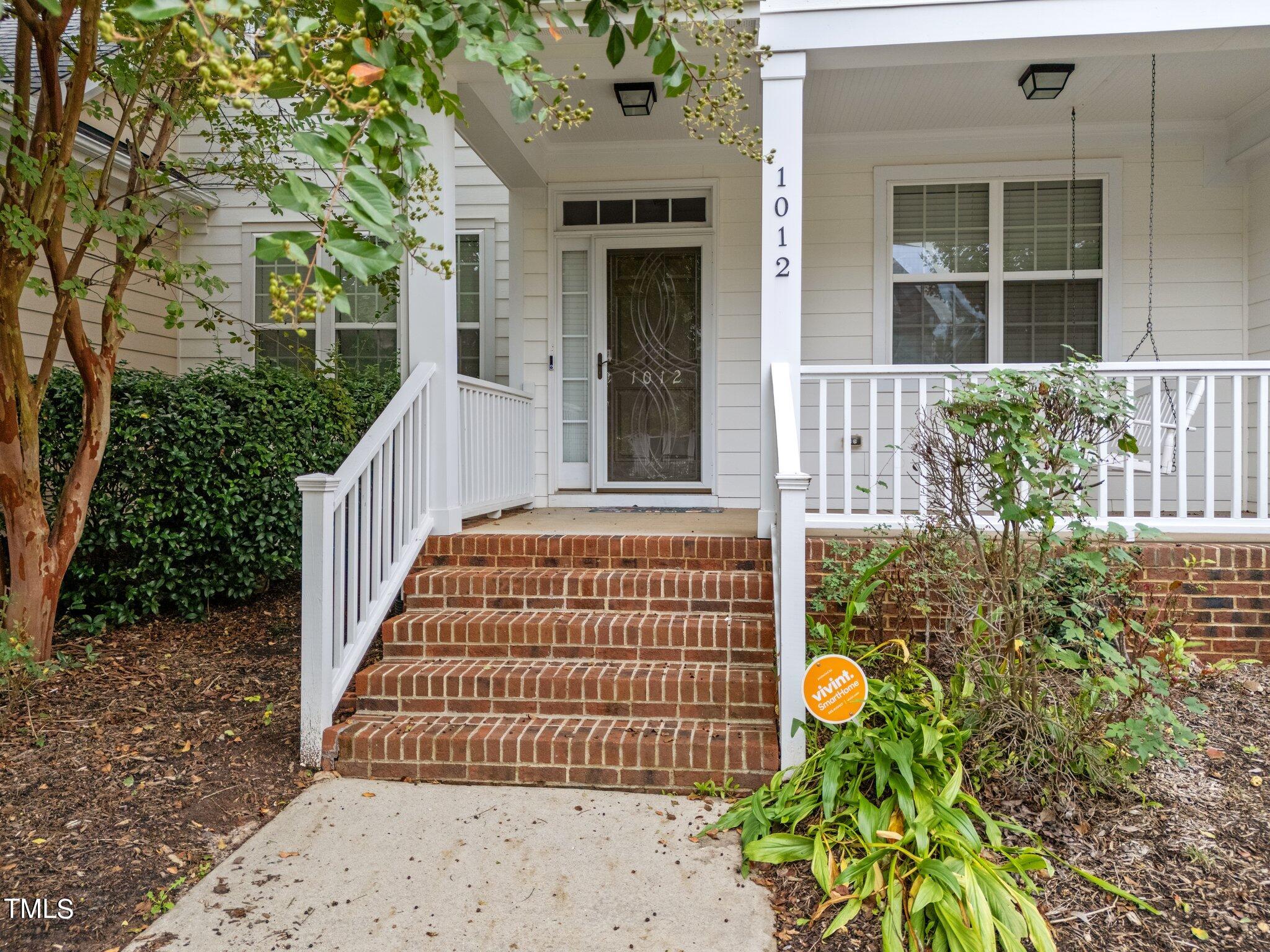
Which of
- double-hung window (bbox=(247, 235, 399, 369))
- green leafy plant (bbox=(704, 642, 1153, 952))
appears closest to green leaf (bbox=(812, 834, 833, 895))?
green leafy plant (bbox=(704, 642, 1153, 952))

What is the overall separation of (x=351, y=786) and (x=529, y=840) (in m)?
0.80

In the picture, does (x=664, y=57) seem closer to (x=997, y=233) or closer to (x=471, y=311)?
(x=997, y=233)

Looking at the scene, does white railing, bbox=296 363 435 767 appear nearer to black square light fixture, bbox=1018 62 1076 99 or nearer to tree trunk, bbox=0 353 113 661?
tree trunk, bbox=0 353 113 661

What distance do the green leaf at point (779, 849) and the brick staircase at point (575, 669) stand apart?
42 centimetres

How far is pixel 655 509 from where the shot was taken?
5.63 meters

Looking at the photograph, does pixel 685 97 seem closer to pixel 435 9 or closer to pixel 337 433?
pixel 337 433

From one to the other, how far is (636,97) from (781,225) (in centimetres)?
152

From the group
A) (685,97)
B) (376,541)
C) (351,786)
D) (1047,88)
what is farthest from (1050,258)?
(351,786)

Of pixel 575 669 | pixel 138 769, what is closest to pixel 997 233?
pixel 575 669

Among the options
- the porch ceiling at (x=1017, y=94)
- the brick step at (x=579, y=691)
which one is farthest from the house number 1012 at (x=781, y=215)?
the brick step at (x=579, y=691)

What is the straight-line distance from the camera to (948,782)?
2.63 metres

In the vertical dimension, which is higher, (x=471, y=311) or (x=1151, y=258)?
(x=1151, y=258)

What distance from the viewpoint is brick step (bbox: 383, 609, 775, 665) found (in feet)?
11.6

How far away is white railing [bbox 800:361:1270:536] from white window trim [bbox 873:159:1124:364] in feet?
1.39
